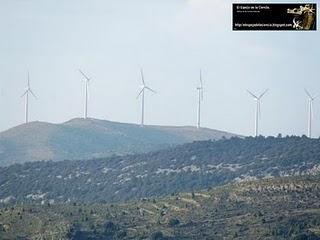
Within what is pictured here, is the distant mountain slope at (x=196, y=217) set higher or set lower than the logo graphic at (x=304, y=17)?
lower

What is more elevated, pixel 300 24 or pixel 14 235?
pixel 300 24

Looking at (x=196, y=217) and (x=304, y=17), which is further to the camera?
(x=196, y=217)

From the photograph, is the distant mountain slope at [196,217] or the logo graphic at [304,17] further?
the distant mountain slope at [196,217]

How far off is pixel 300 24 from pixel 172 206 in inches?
3813

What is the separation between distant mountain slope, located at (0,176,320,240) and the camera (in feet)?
397

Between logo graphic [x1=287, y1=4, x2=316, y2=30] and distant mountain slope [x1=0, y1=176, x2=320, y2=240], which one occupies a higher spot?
logo graphic [x1=287, y1=4, x2=316, y2=30]

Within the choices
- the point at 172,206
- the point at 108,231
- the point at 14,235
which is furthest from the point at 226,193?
the point at 14,235

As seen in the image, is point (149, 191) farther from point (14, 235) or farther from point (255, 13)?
point (255, 13)

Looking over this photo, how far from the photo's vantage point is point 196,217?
133250 mm

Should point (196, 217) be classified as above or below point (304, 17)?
below

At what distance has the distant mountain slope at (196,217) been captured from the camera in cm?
12094

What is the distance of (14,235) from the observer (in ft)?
406

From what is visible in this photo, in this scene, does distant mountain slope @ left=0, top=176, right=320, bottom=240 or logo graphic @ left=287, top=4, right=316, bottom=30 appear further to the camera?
distant mountain slope @ left=0, top=176, right=320, bottom=240

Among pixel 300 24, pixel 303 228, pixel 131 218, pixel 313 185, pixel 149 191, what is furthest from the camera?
pixel 149 191
